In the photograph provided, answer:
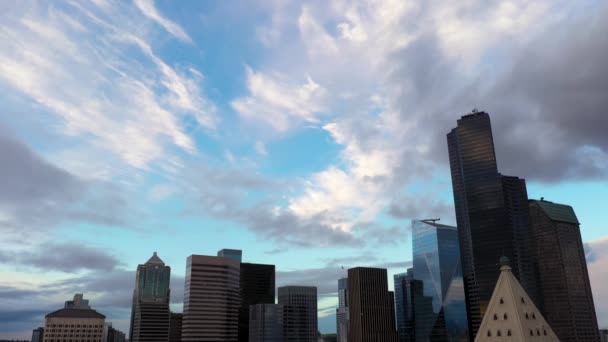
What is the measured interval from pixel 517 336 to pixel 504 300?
6.37 metres

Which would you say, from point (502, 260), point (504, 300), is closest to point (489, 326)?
point (504, 300)

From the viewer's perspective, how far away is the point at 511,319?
83562mm

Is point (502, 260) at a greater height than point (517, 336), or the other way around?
point (502, 260)

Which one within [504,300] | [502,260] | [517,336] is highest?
[502,260]

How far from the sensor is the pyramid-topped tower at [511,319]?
8231 cm

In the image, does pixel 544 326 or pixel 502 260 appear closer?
pixel 544 326

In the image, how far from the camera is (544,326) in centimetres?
8519

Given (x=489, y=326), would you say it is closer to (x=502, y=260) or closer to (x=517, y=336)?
(x=517, y=336)

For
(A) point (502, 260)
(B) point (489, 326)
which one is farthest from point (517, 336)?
(A) point (502, 260)

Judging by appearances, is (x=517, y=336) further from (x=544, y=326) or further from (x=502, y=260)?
(x=502, y=260)

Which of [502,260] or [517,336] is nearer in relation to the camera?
[517,336]

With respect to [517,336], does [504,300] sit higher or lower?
higher

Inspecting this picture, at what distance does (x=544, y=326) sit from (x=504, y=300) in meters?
7.93

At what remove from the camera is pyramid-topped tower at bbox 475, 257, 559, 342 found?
3241 inches
